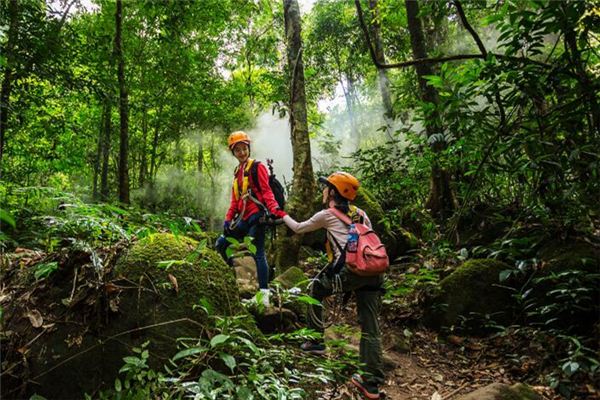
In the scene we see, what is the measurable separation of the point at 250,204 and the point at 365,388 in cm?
268

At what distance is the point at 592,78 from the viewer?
3.93 metres

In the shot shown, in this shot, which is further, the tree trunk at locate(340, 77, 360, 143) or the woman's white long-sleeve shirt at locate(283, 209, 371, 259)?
the tree trunk at locate(340, 77, 360, 143)

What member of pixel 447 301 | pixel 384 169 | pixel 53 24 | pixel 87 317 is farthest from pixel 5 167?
pixel 447 301

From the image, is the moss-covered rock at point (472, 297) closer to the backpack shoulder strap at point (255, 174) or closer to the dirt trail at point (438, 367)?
the dirt trail at point (438, 367)

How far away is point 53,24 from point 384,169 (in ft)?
28.1

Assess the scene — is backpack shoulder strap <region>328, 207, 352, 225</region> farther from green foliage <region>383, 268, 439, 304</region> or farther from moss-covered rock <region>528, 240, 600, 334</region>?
moss-covered rock <region>528, 240, 600, 334</region>

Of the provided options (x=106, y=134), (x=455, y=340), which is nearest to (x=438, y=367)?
(x=455, y=340)

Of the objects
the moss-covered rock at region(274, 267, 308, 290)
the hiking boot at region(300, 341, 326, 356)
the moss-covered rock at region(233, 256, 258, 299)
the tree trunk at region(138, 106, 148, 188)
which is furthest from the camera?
the tree trunk at region(138, 106, 148, 188)

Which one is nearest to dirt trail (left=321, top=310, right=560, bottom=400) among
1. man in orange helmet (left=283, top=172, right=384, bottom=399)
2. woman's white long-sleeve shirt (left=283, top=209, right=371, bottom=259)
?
man in orange helmet (left=283, top=172, right=384, bottom=399)

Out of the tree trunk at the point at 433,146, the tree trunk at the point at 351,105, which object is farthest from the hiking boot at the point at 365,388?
the tree trunk at the point at 351,105

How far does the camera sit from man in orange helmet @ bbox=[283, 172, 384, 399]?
4.18 metres

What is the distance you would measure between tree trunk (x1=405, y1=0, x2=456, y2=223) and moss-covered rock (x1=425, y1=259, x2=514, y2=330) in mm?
2926

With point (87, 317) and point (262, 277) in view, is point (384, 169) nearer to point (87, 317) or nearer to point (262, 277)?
point (262, 277)

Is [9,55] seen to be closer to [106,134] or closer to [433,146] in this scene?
[106,134]
